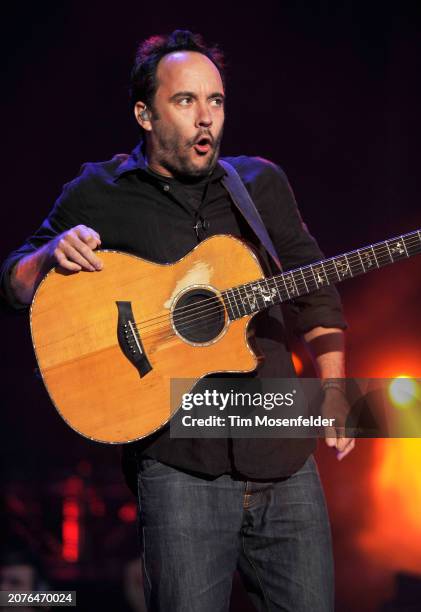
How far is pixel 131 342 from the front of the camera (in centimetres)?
244

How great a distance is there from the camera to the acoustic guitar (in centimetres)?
241

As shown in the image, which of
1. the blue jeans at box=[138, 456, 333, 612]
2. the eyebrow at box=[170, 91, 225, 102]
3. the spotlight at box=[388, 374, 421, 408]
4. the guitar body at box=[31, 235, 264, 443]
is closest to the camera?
the blue jeans at box=[138, 456, 333, 612]

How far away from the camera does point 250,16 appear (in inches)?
206

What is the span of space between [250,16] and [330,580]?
4.04m

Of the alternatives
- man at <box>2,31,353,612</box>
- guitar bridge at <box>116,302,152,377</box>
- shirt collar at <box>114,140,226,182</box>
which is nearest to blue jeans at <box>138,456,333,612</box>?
man at <box>2,31,353,612</box>

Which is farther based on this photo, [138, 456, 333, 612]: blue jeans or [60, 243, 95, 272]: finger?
[60, 243, 95, 272]: finger

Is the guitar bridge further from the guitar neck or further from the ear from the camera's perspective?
the ear

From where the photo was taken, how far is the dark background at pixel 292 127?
17.1 feet

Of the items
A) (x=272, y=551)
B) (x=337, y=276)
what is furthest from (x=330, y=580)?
(x=337, y=276)

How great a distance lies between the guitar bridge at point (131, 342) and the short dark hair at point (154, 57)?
84 centimetres

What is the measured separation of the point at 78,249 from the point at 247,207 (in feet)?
1.95

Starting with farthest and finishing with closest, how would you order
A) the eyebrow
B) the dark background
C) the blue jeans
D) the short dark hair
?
the dark background → the short dark hair → the eyebrow → the blue jeans

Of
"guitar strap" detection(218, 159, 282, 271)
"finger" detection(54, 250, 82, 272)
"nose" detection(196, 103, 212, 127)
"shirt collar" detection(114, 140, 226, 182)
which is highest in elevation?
"nose" detection(196, 103, 212, 127)

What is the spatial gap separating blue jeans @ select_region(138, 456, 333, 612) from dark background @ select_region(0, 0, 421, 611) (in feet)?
9.34
